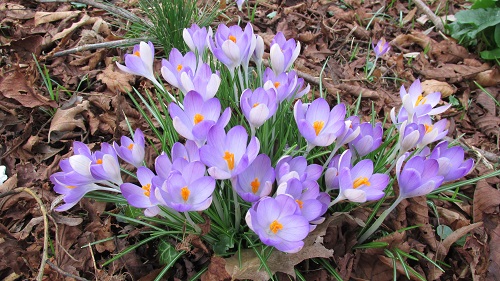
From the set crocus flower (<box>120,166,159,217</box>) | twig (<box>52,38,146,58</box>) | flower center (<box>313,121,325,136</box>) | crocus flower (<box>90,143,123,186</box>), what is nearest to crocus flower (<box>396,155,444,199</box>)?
flower center (<box>313,121,325,136</box>)

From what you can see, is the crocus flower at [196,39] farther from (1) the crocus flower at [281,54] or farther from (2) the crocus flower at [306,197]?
(2) the crocus flower at [306,197]

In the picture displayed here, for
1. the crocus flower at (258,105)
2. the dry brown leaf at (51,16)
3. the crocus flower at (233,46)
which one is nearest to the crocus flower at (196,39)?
the crocus flower at (233,46)

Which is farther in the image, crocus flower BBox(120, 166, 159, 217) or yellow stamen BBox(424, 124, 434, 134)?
yellow stamen BBox(424, 124, 434, 134)

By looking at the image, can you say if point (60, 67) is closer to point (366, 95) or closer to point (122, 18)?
point (122, 18)

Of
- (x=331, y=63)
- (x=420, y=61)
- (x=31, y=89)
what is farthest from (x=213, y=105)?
(x=420, y=61)

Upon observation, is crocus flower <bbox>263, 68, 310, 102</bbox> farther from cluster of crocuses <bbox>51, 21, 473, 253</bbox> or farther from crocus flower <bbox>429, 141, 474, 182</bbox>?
crocus flower <bbox>429, 141, 474, 182</bbox>

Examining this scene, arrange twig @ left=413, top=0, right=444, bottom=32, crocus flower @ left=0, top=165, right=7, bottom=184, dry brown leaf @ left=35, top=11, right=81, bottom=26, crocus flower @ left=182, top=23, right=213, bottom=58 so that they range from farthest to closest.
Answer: twig @ left=413, top=0, right=444, bottom=32, dry brown leaf @ left=35, top=11, right=81, bottom=26, crocus flower @ left=0, top=165, right=7, bottom=184, crocus flower @ left=182, top=23, right=213, bottom=58
